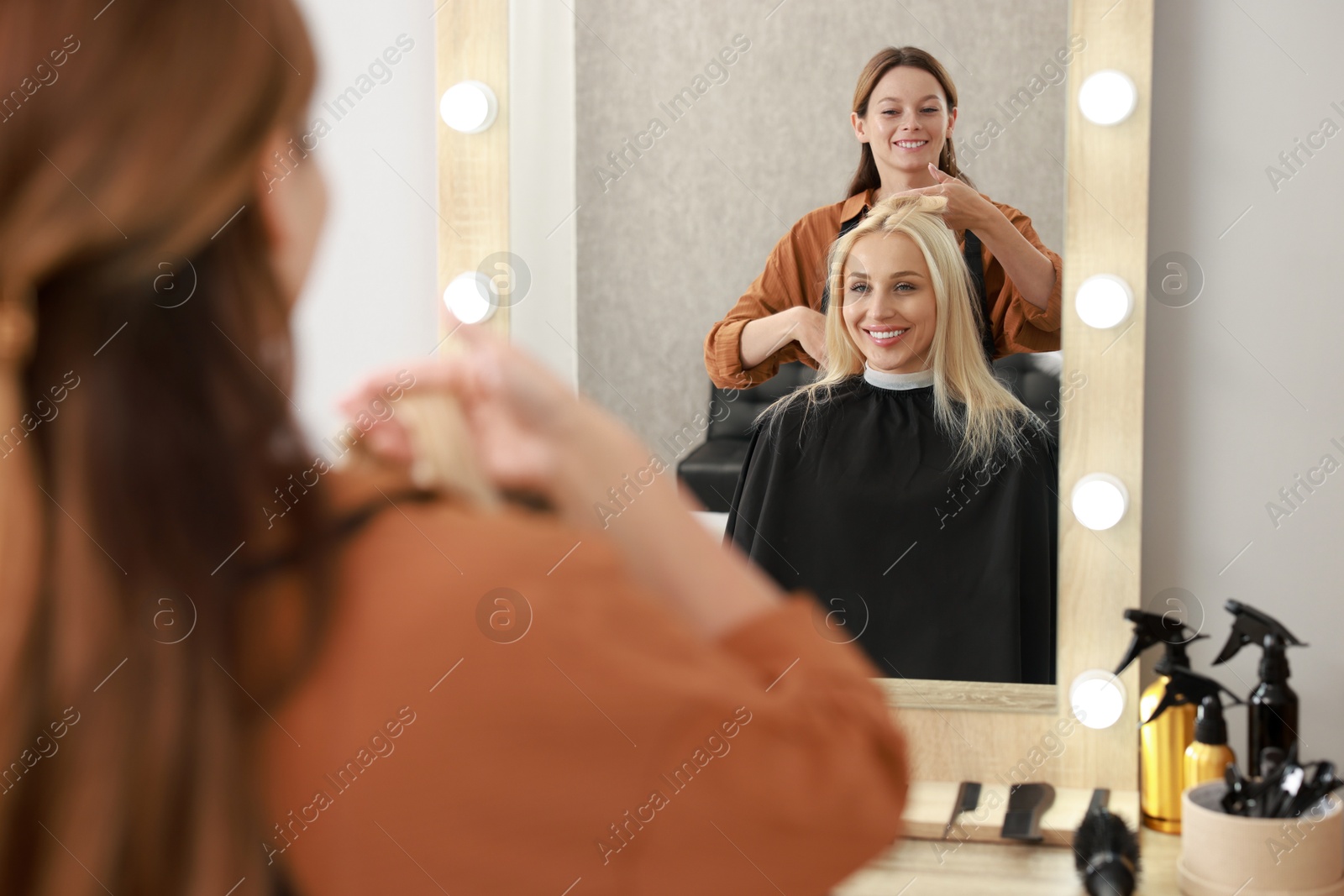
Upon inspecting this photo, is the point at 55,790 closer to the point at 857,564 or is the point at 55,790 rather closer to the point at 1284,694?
the point at 857,564

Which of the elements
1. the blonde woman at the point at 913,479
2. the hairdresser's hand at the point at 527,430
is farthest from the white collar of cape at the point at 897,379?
the hairdresser's hand at the point at 527,430

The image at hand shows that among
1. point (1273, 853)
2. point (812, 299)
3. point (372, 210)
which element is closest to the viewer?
point (1273, 853)

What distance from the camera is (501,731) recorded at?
0.31m

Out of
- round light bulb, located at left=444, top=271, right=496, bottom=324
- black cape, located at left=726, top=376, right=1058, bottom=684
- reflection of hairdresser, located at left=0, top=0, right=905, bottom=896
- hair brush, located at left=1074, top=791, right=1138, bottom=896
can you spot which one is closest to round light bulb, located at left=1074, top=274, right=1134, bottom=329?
black cape, located at left=726, top=376, right=1058, bottom=684

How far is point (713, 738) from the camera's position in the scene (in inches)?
12.8

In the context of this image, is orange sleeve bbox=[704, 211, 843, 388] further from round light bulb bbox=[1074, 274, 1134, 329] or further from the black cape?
round light bulb bbox=[1074, 274, 1134, 329]

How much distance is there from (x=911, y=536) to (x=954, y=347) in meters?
0.17

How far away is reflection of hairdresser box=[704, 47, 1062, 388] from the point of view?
903 mm

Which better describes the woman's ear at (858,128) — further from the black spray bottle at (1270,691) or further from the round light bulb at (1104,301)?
the black spray bottle at (1270,691)

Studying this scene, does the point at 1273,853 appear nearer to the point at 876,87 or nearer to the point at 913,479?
the point at 913,479

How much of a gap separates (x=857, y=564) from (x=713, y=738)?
0.64m

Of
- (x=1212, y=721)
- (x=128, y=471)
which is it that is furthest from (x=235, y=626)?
(x=1212, y=721)

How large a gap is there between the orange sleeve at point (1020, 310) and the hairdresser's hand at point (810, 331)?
5.7 inches

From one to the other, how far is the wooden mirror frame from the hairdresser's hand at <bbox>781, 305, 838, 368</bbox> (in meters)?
0.21
